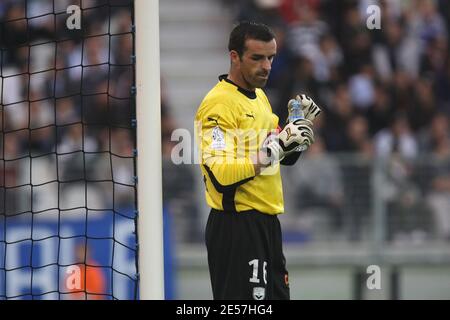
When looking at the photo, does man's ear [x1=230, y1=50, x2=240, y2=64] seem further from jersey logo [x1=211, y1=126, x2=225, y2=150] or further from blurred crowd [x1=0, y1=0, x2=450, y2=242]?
blurred crowd [x1=0, y1=0, x2=450, y2=242]

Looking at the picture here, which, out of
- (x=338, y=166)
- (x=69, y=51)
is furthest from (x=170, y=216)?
(x=69, y=51)

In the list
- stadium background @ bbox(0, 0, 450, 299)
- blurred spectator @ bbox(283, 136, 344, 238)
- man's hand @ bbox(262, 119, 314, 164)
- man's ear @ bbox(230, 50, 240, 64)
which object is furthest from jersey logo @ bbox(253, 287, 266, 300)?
blurred spectator @ bbox(283, 136, 344, 238)

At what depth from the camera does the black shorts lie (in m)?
5.65

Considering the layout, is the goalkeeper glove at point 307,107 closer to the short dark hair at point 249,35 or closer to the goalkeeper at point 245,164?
the goalkeeper at point 245,164

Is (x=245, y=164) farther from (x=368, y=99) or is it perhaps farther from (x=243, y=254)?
(x=368, y=99)

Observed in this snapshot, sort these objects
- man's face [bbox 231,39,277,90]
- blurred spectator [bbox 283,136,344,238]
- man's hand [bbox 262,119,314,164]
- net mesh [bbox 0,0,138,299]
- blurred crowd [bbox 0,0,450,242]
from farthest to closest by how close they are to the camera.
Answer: blurred spectator [bbox 283,136,344,238] < blurred crowd [bbox 0,0,450,242] < net mesh [bbox 0,0,138,299] < man's face [bbox 231,39,277,90] < man's hand [bbox 262,119,314,164]

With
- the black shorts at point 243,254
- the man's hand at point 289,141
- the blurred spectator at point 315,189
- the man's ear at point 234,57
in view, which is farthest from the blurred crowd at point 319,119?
the man's hand at point 289,141

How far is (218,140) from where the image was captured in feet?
17.9

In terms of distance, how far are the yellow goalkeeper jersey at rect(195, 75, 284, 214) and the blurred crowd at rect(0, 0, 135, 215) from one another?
3241 millimetres

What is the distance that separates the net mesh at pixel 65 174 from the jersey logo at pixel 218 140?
3114 mm

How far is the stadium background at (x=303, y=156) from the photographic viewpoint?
30.5ft
